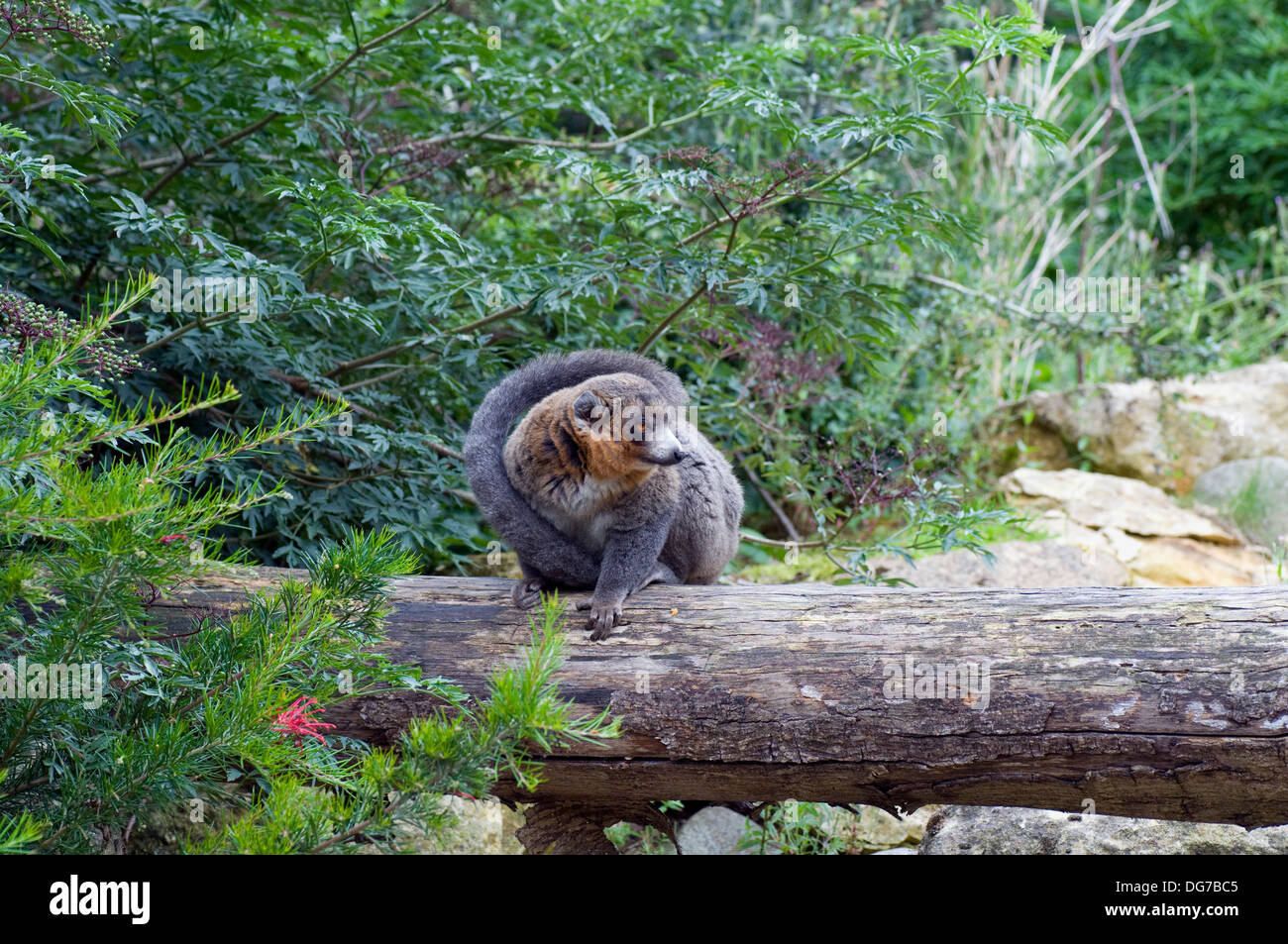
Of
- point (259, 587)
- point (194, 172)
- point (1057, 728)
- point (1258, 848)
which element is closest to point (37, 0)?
point (194, 172)

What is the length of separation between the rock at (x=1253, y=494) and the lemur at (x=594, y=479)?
4906mm

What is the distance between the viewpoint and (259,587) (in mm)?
3998

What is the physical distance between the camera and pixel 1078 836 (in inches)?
163

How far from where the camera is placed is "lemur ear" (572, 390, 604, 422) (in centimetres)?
416

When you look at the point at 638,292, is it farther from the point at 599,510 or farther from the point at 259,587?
the point at 259,587

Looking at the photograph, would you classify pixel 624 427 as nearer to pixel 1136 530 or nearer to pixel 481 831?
pixel 481 831

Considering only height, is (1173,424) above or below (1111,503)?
above

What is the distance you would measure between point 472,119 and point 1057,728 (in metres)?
4.53

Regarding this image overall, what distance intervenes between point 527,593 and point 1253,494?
601cm

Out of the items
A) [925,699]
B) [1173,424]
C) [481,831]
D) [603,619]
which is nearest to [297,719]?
[603,619]

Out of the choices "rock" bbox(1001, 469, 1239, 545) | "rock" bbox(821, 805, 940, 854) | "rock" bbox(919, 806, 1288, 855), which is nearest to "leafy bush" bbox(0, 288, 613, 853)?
"rock" bbox(919, 806, 1288, 855)

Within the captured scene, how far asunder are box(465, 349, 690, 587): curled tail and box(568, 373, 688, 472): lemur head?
273 millimetres

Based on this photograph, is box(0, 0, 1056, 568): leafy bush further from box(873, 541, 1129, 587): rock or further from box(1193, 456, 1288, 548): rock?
box(1193, 456, 1288, 548): rock
